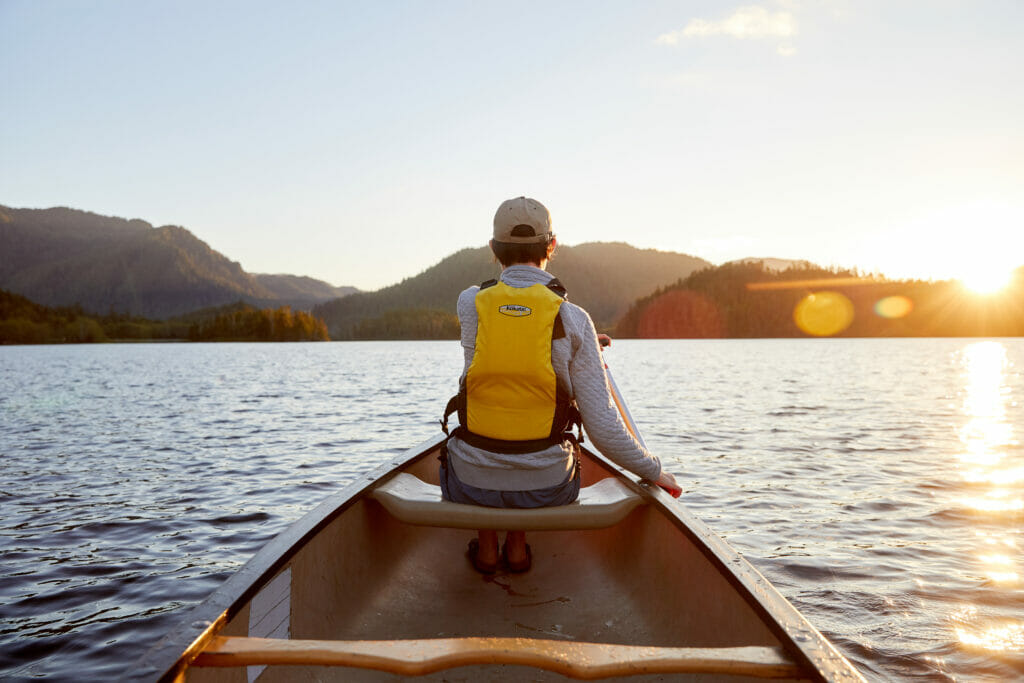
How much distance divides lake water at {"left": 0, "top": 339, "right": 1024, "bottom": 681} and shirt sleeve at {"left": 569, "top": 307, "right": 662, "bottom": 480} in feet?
8.51

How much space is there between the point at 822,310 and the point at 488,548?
622ft

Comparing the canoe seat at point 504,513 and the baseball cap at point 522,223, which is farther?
the baseball cap at point 522,223

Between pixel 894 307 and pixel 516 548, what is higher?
pixel 894 307

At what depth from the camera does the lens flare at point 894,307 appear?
164875 millimetres

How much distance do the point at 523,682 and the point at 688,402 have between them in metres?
21.6

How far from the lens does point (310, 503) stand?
9023mm

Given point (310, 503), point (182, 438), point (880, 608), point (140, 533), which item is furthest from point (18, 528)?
point (880, 608)

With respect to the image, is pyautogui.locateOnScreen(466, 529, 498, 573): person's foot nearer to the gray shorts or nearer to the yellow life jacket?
the gray shorts

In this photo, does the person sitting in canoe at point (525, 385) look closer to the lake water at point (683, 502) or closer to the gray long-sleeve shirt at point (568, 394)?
the gray long-sleeve shirt at point (568, 394)

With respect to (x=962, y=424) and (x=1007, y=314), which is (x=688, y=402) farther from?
(x=1007, y=314)

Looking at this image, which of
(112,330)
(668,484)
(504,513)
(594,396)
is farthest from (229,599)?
(112,330)

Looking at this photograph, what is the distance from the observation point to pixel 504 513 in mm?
3553

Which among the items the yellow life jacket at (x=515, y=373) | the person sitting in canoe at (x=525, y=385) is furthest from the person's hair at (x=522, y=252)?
the yellow life jacket at (x=515, y=373)

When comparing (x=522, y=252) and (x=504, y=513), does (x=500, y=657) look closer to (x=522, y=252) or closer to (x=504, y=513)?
(x=504, y=513)
